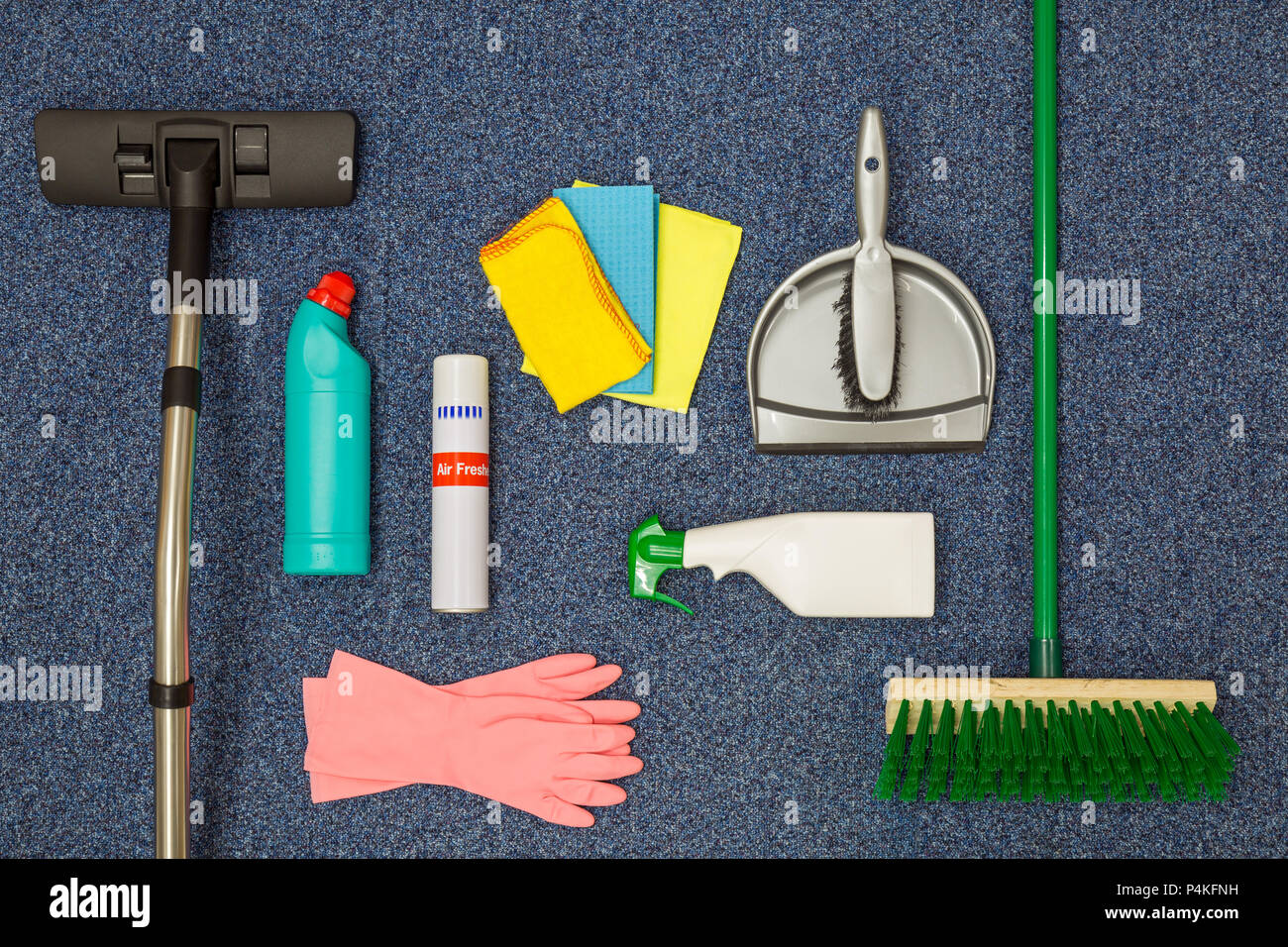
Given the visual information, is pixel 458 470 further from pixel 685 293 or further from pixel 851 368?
pixel 851 368

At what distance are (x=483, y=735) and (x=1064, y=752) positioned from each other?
1.89 feet

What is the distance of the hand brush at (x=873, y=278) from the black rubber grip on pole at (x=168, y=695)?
75cm

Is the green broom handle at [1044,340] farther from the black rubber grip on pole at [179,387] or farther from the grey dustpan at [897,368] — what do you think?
the black rubber grip on pole at [179,387]

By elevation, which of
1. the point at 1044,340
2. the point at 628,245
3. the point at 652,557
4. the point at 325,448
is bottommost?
the point at 652,557

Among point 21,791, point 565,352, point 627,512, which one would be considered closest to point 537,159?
point 565,352

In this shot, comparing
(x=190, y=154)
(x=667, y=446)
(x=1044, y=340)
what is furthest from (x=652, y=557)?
(x=190, y=154)

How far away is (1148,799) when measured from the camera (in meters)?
0.84

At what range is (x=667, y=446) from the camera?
3.08 feet

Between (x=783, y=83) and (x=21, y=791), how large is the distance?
1.14 metres

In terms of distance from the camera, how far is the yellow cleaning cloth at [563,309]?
2.92 feet

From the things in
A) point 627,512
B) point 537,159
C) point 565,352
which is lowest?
point 627,512

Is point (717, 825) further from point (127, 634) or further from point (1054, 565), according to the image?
point (127, 634)

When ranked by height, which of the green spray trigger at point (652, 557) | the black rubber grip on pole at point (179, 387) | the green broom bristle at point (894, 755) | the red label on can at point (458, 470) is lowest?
the green broom bristle at point (894, 755)

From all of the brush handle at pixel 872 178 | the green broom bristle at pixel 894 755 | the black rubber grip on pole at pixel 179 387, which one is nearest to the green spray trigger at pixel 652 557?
the green broom bristle at pixel 894 755
